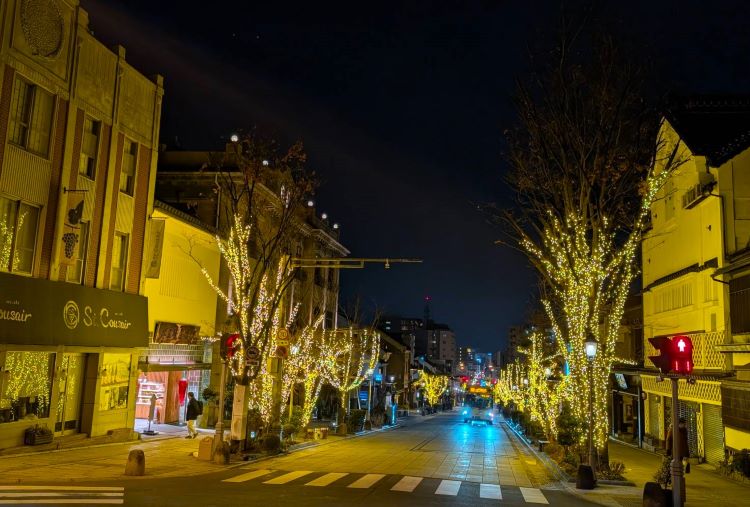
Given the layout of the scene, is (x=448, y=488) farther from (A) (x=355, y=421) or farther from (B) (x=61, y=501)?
(A) (x=355, y=421)

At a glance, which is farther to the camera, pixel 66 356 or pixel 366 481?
pixel 66 356

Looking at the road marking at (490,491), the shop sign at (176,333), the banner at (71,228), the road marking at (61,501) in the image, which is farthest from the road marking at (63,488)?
the shop sign at (176,333)

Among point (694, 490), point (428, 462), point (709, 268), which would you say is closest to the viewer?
point (694, 490)

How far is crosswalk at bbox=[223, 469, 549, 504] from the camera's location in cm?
1587

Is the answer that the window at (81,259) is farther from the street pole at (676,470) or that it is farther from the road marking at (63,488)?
the street pole at (676,470)

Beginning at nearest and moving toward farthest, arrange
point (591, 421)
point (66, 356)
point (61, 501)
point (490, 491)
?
point (61, 501) < point (490, 491) < point (591, 421) < point (66, 356)

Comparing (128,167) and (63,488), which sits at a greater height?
(128,167)

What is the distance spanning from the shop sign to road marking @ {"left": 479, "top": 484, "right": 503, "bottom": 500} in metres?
15.7

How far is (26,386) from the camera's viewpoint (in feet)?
63.9

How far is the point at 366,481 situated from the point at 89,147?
14813 millimetres

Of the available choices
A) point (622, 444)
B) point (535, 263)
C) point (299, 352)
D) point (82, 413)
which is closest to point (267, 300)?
point (299, 352)

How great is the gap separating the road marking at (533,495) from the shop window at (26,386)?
47.4 feet

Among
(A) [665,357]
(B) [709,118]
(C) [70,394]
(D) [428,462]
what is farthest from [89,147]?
(B) [709,118]

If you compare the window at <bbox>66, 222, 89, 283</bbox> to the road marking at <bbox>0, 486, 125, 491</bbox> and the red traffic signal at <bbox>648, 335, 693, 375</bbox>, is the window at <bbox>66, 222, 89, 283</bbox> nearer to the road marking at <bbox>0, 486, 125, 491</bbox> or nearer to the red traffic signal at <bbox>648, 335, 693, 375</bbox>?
the road marking at <bbox>0, 486, 125, 491</bbox>
